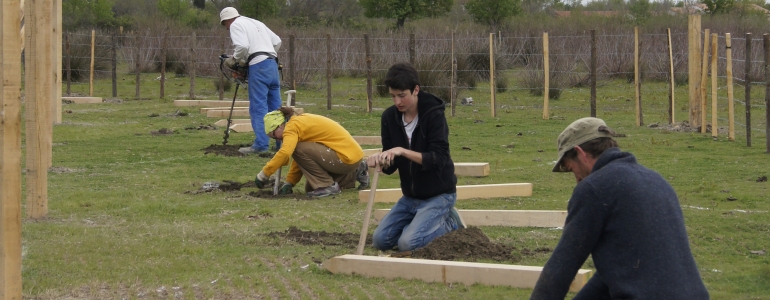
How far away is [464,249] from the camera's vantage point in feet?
20.4

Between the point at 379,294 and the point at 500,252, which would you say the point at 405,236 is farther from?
the point at 379,294

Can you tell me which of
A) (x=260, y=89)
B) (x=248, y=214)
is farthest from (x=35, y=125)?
(x=260, y=89)

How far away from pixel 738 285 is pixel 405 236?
2294mm

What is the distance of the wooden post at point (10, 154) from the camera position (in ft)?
14.8

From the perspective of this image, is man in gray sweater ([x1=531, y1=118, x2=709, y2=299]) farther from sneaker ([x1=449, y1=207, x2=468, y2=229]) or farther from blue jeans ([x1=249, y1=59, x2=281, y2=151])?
blue jeans ([x1=249, y1=59, x2=281, y2=151])

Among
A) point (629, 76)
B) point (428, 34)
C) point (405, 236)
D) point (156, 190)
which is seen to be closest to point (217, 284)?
point (405, 236)

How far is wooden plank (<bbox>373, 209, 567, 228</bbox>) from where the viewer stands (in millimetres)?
7367

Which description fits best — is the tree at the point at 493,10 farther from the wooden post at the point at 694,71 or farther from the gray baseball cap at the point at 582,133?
the gray baseball cap at the point at 582,133

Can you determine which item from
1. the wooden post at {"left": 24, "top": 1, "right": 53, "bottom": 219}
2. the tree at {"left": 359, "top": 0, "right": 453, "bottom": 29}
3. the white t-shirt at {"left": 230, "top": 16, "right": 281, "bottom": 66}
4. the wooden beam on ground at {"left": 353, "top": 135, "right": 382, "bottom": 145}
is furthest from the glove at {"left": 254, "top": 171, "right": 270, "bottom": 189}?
the tree at {"left": 359, "top": 0, "right": 453, "bottom": 29}

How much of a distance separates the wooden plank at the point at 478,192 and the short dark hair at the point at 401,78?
2.56 meters

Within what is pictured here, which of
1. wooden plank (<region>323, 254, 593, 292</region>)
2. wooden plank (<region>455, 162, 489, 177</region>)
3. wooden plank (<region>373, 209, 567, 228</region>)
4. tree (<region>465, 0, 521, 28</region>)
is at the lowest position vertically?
wooden plank (<region>323, 254, 593, 292</region>)

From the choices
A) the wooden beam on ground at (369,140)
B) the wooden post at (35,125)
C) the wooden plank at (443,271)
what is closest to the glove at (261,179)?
the wooden post at (35,125)

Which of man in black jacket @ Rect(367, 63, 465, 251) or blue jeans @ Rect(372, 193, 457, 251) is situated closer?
man in black jacket @ Rect(367, 63, 465, 251)

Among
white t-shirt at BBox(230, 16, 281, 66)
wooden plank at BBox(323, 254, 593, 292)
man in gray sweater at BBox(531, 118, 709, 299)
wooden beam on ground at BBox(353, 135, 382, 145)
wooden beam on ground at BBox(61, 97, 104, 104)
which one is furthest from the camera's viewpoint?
wooden beam on ground at BBox(61, 97, 104, 104)
